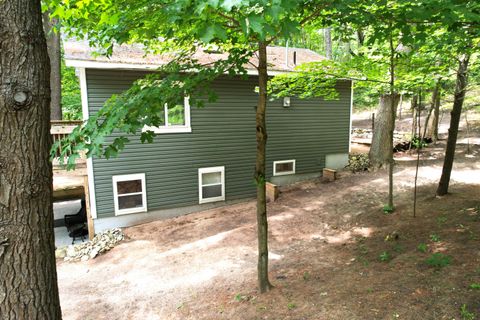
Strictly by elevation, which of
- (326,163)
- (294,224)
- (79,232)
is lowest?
(79,232)

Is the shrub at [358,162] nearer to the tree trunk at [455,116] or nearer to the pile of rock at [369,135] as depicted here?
the pile of rock at [369,135]

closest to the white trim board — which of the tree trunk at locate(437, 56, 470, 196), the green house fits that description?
the green house

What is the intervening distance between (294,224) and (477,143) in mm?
10754

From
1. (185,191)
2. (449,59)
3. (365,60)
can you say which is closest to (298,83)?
(365,60)

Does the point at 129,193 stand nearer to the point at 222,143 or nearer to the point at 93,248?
the point at 93,248

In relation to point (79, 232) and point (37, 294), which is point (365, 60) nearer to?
point (37, 294)

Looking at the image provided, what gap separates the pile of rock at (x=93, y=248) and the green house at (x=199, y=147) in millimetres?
388

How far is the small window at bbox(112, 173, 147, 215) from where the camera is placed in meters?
9.38

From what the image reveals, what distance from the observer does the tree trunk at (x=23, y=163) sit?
202cm

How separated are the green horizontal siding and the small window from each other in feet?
0.49

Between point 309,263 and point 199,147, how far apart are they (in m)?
5.74

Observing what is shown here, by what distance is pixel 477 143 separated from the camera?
1362 centimetres

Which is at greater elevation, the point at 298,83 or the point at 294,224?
the point at 298,83

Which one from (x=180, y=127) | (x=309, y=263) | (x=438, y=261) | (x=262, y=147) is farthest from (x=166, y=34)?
(x=180, y=127)
